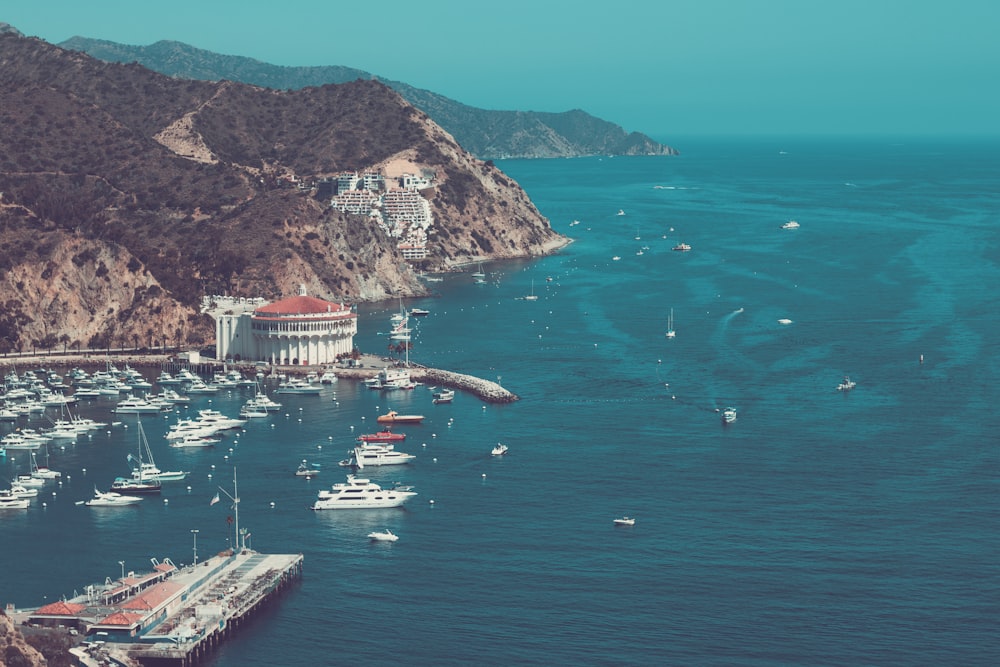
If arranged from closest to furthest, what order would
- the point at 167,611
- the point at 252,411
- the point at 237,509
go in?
1. the point at 167,611
2. the point at 237,509
3. the point at 252,411

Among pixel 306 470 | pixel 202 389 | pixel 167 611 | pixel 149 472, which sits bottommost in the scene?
pixel 167 611

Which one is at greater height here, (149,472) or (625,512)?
(149,472)

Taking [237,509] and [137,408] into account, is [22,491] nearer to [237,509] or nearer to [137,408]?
[237,509]

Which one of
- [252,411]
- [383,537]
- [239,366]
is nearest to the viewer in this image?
A: [383,537]

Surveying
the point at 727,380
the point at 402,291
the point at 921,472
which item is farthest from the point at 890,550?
the point at 402,291

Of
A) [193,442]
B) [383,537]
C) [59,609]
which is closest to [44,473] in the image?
[193,442]

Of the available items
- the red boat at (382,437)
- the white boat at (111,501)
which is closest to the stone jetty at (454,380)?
the red boat at (382,437)

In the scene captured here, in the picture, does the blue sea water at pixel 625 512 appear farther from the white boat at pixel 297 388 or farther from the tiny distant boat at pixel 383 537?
the white boat at pixel 297 388
